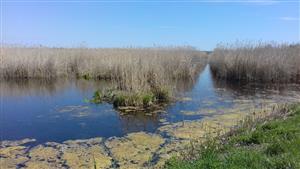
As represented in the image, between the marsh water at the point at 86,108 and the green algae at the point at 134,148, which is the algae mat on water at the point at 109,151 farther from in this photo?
the marsh water at the point at 86,108

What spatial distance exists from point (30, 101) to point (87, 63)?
25.0 ft

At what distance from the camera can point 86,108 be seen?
32.0ft

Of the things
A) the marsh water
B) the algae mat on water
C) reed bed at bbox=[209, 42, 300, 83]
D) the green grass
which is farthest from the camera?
reed bed at bbox=[209, 42, 300, 83]

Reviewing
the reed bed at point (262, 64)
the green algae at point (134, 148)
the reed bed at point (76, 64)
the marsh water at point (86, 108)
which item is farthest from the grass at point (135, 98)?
the reed bed at point (262, 64)

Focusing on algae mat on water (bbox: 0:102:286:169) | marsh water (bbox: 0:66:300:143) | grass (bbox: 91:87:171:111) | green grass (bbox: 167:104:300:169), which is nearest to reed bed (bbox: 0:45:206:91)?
marsh water (bbox: 0:66:300:143)

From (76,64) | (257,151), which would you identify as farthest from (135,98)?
(76,64)

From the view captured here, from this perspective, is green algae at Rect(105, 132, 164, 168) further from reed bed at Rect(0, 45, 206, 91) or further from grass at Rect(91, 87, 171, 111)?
reed bed at Rect(0, 45, 206, 91)

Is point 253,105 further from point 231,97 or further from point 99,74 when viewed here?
point 99,74

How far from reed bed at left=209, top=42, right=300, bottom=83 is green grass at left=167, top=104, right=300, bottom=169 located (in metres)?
10.1

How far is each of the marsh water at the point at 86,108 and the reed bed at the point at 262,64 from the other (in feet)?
4.07

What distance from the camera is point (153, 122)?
322 inches

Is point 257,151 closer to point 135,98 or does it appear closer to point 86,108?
point 135,98

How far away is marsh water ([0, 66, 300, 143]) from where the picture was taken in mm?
7438

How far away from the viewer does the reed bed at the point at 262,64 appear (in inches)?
600
